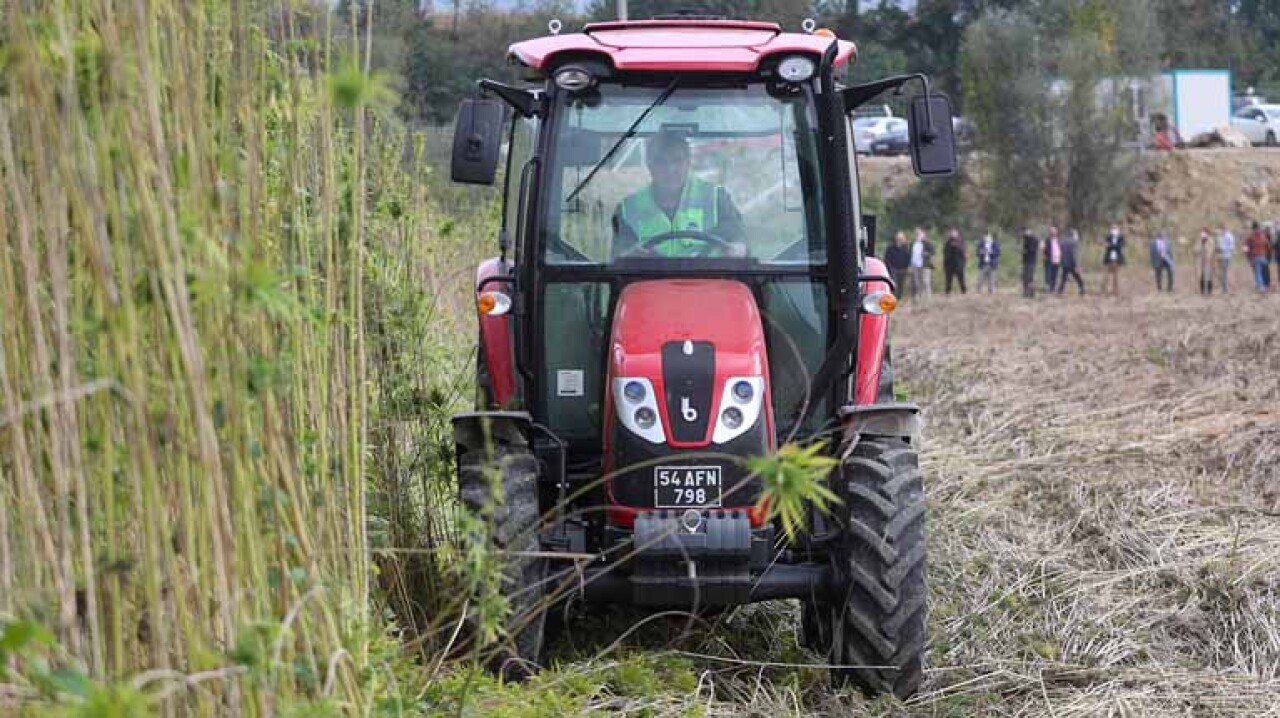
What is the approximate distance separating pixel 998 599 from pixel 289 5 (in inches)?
158

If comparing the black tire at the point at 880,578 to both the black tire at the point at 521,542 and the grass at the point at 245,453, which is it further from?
the black tire at the point at 521,542

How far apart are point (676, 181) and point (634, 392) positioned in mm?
876

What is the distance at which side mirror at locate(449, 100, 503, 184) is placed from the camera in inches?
242

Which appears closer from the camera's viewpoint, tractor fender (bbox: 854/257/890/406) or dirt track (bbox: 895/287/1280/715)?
dirt track (bbox: 895/287/1280/715)

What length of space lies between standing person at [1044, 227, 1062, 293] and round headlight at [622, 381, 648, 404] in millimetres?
28431

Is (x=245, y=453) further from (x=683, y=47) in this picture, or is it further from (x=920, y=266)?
(x=920, y=266)

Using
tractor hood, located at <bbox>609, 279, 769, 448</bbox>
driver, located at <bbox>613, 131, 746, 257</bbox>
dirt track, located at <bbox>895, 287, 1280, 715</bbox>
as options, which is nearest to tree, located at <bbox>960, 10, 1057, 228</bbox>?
dirt track, located at <bbox>895, 287, 1280, 715</bbox>

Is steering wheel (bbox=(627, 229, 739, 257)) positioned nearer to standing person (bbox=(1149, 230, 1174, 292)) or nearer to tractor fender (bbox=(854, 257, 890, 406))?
tractor fender (bbox=(854, 257, 890, 406))

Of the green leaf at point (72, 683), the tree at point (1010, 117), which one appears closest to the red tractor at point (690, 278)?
the green leaf at point (72, 683)

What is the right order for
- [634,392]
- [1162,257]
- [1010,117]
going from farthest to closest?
1. [1010,117]
2. [1162,257]
3. [634,392]

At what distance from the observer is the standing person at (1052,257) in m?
33.4

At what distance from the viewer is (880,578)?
5699 millimetres

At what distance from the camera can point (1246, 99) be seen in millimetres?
57688

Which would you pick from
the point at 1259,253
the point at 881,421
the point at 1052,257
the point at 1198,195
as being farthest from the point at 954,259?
the point at 881,421
